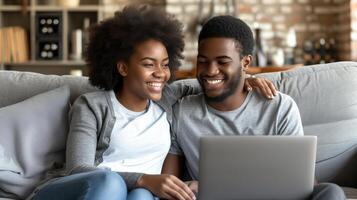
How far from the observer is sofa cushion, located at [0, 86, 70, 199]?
1.86 metres

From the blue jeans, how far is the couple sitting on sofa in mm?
212

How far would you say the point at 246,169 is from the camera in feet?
4.73

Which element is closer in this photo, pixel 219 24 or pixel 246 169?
pixel 246 169

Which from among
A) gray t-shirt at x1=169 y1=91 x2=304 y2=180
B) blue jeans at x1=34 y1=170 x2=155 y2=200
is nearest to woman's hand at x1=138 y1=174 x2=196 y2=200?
blue jeans at x1=34 y1=170 x2=155 y2=200

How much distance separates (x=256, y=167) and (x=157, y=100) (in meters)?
0.57

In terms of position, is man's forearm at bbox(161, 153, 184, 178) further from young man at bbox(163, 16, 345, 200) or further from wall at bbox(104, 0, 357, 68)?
wall at bbox(104, 0, 357, 68)

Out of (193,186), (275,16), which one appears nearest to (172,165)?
(193,186)

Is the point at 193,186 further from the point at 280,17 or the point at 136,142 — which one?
the point at 280,17

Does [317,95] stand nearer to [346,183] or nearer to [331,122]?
[331,122]

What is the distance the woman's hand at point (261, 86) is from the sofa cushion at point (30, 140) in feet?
2.24

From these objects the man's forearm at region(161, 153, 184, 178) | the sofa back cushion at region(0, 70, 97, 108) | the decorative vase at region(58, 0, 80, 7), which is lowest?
the man's forearm at region(161, 153, 184, 178)

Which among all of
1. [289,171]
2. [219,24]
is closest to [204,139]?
[289,171]

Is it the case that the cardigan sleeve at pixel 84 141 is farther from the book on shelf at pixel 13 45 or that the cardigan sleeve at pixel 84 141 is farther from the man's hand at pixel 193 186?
the book on shelf at pixel 13 45

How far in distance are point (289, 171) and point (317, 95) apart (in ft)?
2.37
